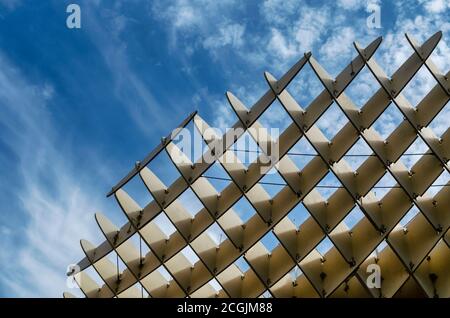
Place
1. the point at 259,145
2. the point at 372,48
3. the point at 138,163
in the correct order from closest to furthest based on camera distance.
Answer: the point at 372,48, the point at 259,145, the point at 138,163

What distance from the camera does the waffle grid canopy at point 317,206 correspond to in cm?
2191

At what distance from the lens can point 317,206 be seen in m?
23.5

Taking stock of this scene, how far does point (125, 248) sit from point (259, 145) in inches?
360

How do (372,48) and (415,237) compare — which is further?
(415,237)

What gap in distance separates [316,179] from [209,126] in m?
5.39

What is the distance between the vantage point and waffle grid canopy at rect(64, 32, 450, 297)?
2191cm
